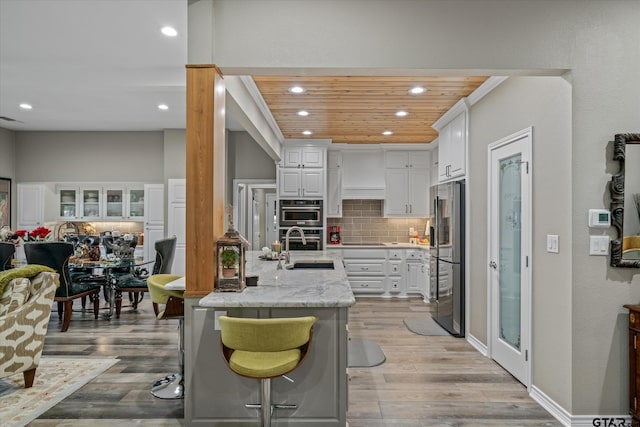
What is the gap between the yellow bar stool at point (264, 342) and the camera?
1.92m

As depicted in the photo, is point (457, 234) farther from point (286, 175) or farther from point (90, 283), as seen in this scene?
point (90, 283)

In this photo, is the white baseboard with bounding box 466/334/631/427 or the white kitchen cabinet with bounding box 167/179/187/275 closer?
the white baseboard with bounding box 466/334/631/427

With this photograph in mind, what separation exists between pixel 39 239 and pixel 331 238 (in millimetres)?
4325

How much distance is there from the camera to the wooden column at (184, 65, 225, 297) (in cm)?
242

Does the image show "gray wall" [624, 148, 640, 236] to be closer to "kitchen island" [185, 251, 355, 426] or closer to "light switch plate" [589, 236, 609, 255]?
"light switch plate" [589, 236, 609, 255]

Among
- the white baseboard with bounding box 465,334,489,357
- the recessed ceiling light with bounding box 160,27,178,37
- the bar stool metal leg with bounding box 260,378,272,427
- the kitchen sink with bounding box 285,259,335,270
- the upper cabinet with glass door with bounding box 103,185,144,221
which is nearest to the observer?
the bar stool metal leg with bounding box 260,378,272,427

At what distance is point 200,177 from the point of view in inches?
95.3

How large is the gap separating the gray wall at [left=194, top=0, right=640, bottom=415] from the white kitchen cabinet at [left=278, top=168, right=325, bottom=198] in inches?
158

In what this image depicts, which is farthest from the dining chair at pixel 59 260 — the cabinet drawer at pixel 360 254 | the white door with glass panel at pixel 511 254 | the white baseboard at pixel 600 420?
the white baseboard at pixel 600 420

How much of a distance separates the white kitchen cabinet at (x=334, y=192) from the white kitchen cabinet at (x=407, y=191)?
0.84 meters

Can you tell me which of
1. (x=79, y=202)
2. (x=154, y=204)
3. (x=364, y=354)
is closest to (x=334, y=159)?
(x=154, y=204)

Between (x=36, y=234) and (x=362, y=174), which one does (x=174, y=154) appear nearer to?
(x=36, y=234)

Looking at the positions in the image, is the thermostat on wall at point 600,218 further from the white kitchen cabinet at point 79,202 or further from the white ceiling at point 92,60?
the white kitchen cabinet at point 79,202

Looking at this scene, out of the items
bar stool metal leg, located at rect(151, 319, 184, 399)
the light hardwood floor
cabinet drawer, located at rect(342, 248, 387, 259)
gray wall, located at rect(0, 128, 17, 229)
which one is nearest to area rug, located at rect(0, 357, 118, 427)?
the light hardwood floor
